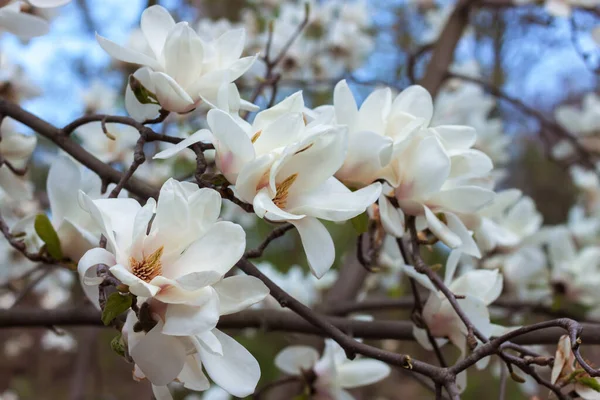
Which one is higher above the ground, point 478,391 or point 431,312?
point 431,312

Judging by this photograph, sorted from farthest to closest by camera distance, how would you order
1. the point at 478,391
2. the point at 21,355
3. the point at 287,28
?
the point at 21,355 < the point at 478,391 < the point at 287,28

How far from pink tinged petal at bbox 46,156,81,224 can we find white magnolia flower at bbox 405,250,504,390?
11.4 inches

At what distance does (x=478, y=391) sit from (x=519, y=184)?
5.82ft

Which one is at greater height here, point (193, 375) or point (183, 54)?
point (183, 54)

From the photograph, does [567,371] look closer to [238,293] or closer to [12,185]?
[238,293]

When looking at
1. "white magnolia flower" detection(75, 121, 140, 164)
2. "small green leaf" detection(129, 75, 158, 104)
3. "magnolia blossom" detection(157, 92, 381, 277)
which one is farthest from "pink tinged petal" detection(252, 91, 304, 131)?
"white magnolia flower" detection(75, 121, 140, 164)

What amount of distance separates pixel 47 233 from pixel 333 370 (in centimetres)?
32

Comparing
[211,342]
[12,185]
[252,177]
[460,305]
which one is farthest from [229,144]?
[12,185]

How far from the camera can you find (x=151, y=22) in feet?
1.55

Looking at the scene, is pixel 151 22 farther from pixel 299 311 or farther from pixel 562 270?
pixel 562 270

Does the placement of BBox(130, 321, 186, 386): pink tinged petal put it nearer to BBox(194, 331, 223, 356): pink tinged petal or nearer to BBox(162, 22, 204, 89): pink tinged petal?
BBox(194, 331, 223, 356): pink tinged petal

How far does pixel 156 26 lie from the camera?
1.55ft

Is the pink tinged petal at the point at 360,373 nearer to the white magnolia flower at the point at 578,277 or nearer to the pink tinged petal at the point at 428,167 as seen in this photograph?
the pink tinged petal at the point at 428,167

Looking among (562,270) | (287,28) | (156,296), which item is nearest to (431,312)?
(156,296)
